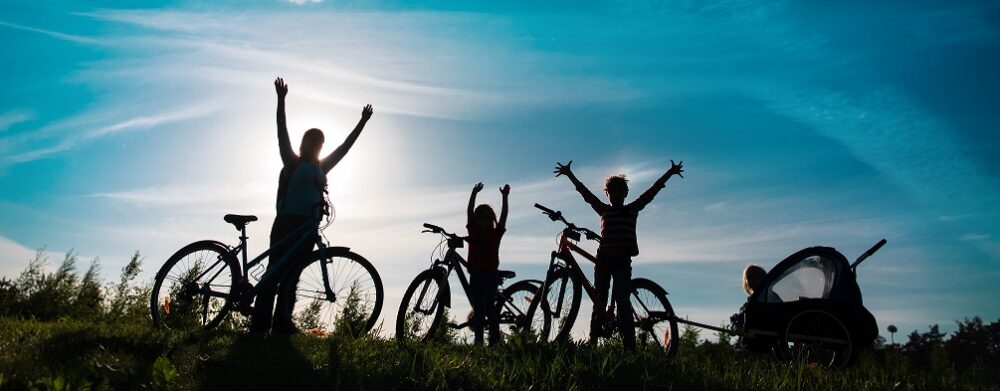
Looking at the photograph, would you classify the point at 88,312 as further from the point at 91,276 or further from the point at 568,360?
the point at 568,360

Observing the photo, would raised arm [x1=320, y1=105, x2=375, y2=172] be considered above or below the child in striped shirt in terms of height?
above

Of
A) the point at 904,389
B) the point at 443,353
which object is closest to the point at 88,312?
the point at 443,353

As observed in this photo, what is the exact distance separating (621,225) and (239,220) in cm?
465

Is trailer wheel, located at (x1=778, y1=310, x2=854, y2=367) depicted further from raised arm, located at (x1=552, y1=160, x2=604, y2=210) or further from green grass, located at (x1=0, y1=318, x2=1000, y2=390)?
raised arm, located at (x1=552, y1=160, x2=604, y2=210)

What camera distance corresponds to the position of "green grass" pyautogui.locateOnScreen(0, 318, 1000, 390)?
519 centimetres

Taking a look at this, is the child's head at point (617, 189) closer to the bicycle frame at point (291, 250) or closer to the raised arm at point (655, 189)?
the raised arm at point (655, 189)

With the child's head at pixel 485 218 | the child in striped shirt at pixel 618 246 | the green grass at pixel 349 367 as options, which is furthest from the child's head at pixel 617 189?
the green grass at pixel 349 367

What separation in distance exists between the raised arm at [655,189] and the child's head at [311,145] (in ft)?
12.9

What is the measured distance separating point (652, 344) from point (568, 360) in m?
3.17

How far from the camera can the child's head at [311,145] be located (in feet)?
27.5

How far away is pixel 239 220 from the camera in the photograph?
845cm

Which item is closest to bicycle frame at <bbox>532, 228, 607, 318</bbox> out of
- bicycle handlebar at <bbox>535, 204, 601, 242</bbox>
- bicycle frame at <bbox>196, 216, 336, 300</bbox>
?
bicycle handlebar at <bbox>535, 204, 601, 242</bbox>

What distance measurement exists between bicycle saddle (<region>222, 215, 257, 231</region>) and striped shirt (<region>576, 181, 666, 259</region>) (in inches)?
169

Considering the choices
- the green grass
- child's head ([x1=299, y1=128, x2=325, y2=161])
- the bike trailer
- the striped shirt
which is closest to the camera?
A: the green grass
